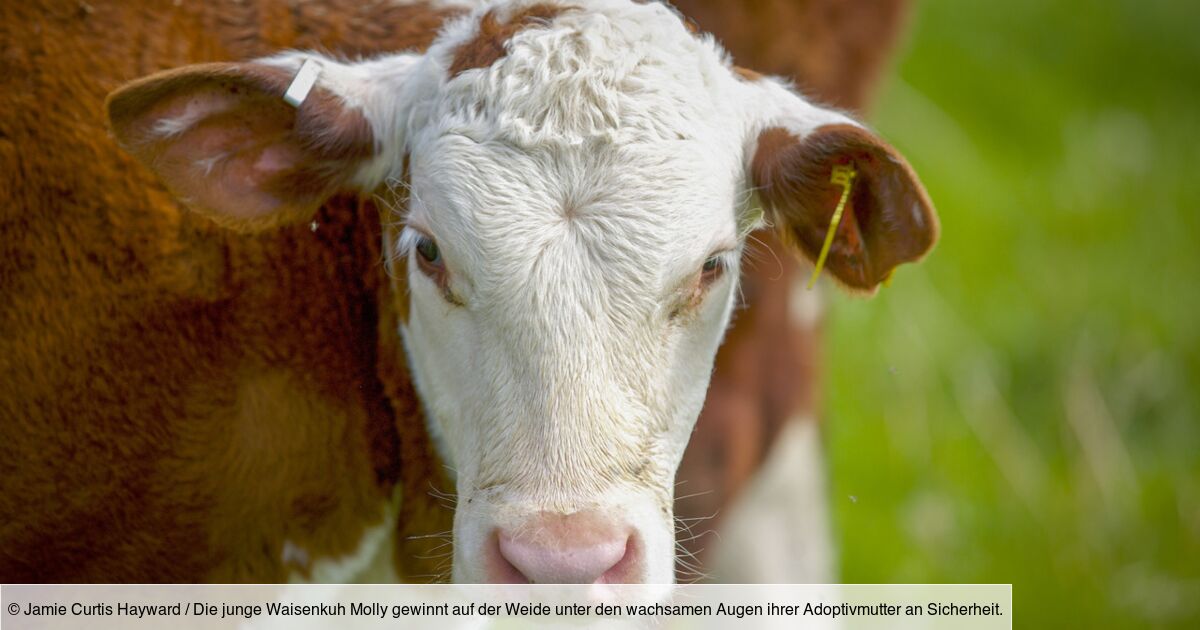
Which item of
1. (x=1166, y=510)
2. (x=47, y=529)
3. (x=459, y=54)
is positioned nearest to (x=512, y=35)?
(x=459, y=54)

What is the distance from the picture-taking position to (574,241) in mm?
2859

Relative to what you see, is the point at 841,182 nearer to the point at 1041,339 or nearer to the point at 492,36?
the point at 492,36

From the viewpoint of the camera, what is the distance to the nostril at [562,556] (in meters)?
2.67

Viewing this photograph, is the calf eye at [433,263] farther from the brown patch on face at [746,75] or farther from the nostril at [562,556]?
the brown patch on face at [746,75]

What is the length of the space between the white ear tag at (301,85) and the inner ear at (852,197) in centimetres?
104

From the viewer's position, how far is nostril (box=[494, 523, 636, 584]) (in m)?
2.67

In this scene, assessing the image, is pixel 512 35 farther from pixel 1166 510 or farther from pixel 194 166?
pixel 1166 510

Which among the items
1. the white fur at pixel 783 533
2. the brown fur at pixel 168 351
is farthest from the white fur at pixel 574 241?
the white fur at pixel 783 533

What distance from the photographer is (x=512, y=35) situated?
10.2ft

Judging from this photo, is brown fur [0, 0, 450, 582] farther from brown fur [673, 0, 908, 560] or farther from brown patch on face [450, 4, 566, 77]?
brown fur [673, 0, 908, 560]

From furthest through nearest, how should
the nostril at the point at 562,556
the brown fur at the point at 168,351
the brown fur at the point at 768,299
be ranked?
the brown fur at the point at 768,299, the brown fur at the point at 168,351, the nostril at the point at 562,556

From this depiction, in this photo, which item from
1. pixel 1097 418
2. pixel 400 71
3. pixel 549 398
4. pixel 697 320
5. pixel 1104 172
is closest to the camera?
pixel 549 398

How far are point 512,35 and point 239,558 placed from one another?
152cm

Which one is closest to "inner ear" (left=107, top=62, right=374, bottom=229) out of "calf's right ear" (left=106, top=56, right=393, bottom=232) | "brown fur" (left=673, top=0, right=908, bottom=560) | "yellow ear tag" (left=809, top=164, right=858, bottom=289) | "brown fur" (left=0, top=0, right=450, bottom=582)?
"calf's right ear" (left=106, top=56, right=393, bottom=232)
